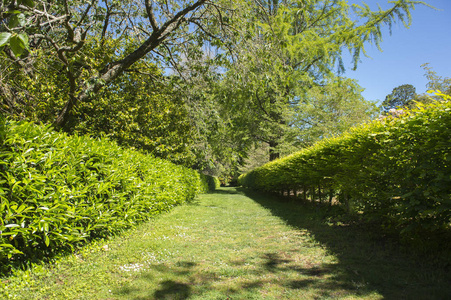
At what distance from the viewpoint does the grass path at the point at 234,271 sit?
2625mm

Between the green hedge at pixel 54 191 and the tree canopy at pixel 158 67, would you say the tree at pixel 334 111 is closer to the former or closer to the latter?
the tree canopy at pixel 158 67

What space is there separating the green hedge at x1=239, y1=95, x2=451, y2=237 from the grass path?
0.61 m

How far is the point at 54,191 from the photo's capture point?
124 inches

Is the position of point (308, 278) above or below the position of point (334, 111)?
below

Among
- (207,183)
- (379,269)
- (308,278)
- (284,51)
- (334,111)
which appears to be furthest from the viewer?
(207,183)

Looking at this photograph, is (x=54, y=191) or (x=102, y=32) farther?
(x=102, y=32)

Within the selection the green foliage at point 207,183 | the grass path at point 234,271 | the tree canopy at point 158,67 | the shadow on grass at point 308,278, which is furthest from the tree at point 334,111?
the shadow on grass at point 308,278

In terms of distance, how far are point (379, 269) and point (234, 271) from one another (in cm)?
192

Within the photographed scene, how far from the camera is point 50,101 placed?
7590mm

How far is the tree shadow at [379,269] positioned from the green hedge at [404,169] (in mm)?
434

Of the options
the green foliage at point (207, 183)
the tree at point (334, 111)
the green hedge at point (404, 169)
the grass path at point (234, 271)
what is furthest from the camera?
the green foliage at point (207, 183)

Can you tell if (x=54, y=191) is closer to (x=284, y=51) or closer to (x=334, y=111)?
(x=284, y=51)

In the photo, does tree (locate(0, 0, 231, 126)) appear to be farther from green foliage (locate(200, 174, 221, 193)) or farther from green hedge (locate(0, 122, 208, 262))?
green foliage (locate(200, 174, 221, 193))

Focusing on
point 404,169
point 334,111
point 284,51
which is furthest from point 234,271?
point 334,111
